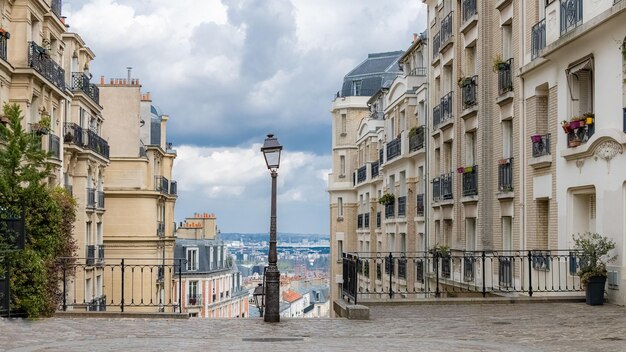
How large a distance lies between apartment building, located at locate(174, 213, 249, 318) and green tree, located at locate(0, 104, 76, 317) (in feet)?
175

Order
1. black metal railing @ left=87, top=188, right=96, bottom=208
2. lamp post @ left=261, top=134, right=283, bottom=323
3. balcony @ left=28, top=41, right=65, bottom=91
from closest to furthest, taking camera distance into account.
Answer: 1. lamp post @ left=261, top=134, right=283, bottom=323
2. balcony @ left=28, top=41, right=65, bottom=91
3. black metal railing @ left=87, top=188, right=96, bottom=208

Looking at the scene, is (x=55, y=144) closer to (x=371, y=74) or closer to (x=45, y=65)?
(x=45, y=65)

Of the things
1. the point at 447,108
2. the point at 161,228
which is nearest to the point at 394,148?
the point at 447,108

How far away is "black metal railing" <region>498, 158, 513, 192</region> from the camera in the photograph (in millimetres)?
26859

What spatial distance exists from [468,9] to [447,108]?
14.5 feet

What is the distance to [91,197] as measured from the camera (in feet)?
156

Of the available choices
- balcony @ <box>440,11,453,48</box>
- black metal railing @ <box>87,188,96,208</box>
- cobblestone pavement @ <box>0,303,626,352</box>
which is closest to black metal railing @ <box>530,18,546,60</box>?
cobblestone pavement @ <box>0,303,626,352</box>

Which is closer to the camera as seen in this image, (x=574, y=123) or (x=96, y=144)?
(x=574, y=123)

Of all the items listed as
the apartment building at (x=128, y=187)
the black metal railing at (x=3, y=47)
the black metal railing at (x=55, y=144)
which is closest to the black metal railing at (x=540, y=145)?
the black metal railing at (x=3, y=47)

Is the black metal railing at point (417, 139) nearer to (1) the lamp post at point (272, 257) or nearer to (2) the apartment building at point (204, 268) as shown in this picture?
(1) the lamp post at point (272, 257)

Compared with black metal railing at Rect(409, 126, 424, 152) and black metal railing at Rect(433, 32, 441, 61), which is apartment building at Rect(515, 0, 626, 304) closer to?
black metal railing at Rect(433, 32, 441, 61)

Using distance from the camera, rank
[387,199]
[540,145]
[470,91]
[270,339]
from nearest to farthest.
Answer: [270,339]
[540,145]
[470,91]
[387,199]

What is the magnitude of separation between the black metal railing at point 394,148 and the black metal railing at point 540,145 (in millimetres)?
18429

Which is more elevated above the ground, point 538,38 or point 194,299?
point 538,38
